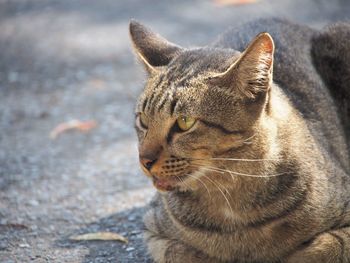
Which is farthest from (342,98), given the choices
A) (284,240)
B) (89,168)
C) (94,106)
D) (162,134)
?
(94,106)

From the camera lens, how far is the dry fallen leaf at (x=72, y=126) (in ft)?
19.8

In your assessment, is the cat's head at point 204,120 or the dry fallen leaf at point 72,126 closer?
the cat's head at point 204,120

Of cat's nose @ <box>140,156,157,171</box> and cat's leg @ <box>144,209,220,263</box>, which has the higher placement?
cat's nose @ <box>140,156,157,171</box>

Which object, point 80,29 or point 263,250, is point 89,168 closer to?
point 263,250

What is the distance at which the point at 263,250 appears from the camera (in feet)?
11.5

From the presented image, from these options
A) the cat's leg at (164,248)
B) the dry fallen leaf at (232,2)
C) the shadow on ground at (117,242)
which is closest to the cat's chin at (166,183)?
the cat's leg at (164,248)

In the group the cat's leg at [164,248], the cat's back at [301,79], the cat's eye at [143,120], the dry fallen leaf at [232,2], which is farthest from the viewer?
the dry fallen leaf at [232,2]

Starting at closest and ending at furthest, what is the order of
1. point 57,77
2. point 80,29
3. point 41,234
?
point 41,234
point 57,77
point 80,29

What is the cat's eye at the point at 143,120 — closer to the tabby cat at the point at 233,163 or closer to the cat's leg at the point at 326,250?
the tabby cat at the point at 233,163

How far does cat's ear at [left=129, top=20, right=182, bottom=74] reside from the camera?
3.70 metres

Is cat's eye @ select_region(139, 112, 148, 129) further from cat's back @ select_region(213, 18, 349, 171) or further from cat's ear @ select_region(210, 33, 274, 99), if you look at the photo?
cat's back @ select_region(213, 18, 349, 171)

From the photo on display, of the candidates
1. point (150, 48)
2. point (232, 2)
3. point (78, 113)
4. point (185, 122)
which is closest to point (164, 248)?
point (185, 122)

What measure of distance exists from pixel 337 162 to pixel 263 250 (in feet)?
2.69

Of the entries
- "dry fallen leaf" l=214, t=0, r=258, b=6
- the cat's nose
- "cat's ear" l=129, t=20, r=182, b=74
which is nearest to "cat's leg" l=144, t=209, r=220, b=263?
the cat's nose
